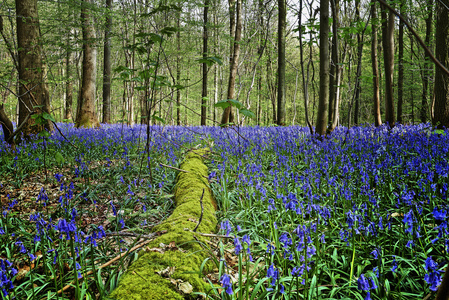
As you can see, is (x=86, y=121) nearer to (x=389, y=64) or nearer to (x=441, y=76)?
(x=389, y=64)

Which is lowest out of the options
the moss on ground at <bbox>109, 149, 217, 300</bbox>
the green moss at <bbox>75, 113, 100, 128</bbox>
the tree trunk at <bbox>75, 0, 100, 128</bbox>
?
the moss on ground at <bbox>109, 149, 217, 300</bbox>

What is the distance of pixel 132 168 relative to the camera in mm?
5043

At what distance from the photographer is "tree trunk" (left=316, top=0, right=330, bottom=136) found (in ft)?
21.9

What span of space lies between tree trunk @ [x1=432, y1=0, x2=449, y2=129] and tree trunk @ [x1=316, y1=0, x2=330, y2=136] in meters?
3.10

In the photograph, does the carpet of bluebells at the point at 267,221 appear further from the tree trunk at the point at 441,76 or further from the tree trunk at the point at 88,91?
the tree trunk at the point at 88,91

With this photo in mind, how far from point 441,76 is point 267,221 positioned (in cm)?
777

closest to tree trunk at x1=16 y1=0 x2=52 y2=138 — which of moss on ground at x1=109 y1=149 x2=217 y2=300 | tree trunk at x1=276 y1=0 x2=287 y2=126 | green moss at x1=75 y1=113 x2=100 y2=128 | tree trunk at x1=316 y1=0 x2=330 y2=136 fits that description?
green moss at x1=75 y1=113 x2=100 y2=128

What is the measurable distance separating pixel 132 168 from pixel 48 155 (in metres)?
2.05

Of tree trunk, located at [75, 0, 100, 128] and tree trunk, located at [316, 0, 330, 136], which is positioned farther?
tree trunk, located at [75, 0, 100, 128]

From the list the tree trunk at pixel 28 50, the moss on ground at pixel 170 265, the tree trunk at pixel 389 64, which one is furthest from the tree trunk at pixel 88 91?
the tree trunk at pixel 389 64

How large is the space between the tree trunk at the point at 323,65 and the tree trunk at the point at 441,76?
310cm

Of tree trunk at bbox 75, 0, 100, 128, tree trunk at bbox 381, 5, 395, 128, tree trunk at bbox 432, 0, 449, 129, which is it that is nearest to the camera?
tree trunk at bbox 432, 0, 449, 129

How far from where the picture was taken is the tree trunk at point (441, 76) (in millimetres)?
7035

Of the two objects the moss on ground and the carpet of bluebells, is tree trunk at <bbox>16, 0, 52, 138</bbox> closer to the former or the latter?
the carpet of bluebells
